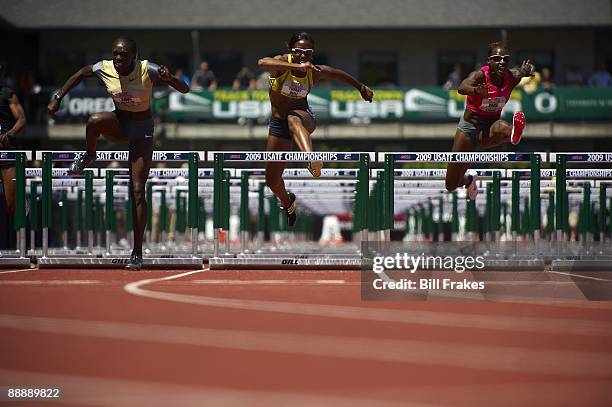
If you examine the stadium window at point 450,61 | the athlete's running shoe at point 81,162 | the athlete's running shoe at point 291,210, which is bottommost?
the athlete's running shoe at point 291,210

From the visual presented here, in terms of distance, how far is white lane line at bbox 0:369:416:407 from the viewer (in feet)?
11.2

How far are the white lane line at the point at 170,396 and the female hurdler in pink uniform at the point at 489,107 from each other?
22.5 feet

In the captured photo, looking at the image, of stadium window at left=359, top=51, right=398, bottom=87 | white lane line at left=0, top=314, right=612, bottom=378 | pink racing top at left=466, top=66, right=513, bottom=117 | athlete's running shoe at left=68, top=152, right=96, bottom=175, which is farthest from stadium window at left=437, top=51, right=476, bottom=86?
white lane line at left=0, top=314, right=612, bottom=378

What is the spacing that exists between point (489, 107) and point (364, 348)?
22.0 ft

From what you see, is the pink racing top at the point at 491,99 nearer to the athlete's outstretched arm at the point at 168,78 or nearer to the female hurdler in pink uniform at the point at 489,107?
the female hurdler in pink uniform at the point at 489,107

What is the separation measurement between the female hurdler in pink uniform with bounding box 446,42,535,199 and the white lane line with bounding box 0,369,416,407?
6.86 m

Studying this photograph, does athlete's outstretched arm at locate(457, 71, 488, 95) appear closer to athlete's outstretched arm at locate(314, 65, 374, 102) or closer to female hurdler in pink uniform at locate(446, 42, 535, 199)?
female hurdler in pink uniform at locate(446, 42, 535, 199)

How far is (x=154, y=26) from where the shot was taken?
39875mm

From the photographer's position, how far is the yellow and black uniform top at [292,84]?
32.5 feet

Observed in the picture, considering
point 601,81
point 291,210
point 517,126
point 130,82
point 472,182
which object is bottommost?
point 291,210

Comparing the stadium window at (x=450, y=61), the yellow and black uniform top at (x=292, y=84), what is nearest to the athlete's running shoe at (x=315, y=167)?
the yellow and black uniform top at (x=292, y=84)

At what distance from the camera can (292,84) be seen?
390 inches

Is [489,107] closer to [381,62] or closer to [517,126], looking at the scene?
[517,126]

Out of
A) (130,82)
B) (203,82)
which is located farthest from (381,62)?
(130,82)
